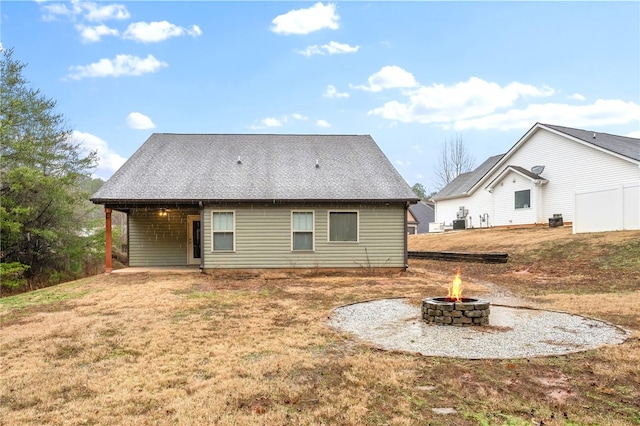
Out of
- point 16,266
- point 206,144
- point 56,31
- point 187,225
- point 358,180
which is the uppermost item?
point 56,31

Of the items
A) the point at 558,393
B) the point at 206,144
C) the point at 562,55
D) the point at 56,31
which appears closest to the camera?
the point at 558,393

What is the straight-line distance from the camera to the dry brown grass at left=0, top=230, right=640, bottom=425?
137 inches

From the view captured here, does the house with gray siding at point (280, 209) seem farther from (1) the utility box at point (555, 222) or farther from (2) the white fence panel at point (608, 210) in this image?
(1) the utility box at point (555, 222)

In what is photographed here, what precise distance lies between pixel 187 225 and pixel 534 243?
1405 centimetres

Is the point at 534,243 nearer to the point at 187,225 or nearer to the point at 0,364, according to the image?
the point at 187,225

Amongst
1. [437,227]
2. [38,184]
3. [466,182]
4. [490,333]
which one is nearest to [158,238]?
[38,184]

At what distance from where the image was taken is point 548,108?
136 feet

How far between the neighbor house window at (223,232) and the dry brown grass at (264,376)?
5102 mm

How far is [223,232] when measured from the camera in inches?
521

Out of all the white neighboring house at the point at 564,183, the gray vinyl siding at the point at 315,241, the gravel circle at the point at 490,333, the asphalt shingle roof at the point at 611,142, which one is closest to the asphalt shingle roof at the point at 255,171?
the gray vinyl siding at the point at 315,241

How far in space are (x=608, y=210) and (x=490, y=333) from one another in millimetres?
13248

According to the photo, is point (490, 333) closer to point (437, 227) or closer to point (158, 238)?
point (158, 238)

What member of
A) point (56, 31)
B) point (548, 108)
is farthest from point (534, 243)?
point (548, 108)

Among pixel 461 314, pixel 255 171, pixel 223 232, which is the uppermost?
pixel 255 171
